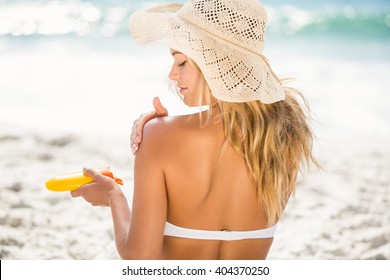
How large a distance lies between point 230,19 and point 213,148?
42cm

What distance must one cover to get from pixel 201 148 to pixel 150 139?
0.17 m

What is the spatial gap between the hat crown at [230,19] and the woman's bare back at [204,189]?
276mm

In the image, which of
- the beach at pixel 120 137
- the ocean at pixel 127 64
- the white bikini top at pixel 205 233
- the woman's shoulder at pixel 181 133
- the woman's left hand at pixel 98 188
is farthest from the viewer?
the ocean at pixel 127 64

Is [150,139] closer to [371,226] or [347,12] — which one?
[371,226]

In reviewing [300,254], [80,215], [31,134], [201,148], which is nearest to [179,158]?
[201,148]

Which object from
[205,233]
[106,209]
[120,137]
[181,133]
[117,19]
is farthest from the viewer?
[117,19]

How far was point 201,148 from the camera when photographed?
6.46ft

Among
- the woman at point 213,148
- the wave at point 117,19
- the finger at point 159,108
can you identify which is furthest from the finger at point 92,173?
the wave at point 117,19

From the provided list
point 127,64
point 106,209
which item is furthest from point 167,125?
point 127,64

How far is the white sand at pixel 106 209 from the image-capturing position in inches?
124

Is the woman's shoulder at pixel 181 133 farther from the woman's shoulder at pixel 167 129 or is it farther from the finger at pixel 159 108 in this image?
the finger at pixel 159 108

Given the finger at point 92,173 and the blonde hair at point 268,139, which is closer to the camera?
the blonde hair at point 268,139

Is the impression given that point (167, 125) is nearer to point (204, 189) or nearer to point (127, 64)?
point (204, 189)

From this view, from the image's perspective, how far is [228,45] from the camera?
1973 millimetres
